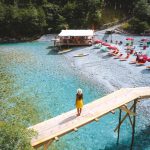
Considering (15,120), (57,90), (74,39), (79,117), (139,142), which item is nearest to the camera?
(15,120)

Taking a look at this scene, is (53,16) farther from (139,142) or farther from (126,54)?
(139,142)

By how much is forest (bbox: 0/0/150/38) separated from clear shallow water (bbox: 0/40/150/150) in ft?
22.3

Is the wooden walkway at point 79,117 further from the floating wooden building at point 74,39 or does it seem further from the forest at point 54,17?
the forest at point 54,17

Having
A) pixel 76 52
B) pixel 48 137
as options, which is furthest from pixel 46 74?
pixel 48 137

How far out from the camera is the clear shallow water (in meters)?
28.4

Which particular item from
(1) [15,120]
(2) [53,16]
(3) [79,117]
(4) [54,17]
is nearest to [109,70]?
(3) [79,117]

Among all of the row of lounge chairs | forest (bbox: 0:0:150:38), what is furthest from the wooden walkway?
forest (bbox: 0:0:150:38)

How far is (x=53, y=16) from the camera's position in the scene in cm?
7900

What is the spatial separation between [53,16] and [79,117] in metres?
57.1

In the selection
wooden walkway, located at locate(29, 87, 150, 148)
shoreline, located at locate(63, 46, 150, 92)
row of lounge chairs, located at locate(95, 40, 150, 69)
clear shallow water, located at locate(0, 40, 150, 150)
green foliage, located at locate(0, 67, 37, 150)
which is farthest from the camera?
row of lounge chairs, located at locate(95, 40, 150, 69)

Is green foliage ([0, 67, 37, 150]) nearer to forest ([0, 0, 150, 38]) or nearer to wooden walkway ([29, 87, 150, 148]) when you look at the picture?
wooden walkway ([29, 87, 150, 148])

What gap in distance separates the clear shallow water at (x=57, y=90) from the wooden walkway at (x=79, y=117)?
3416mm

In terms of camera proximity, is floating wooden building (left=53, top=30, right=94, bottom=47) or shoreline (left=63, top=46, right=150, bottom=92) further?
floating wooden building (left=53, top=30, right=94, bottom=47)

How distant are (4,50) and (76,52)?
14923mm
